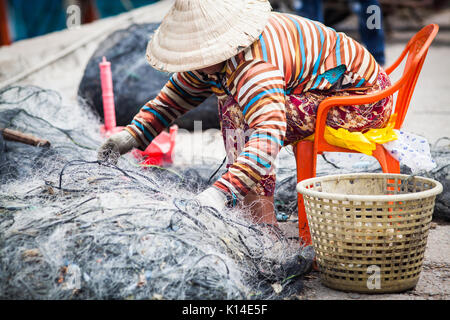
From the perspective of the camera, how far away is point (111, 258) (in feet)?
6.17

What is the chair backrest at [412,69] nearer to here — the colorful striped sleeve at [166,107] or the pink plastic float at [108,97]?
the colorful striped sleeve at [166,107]

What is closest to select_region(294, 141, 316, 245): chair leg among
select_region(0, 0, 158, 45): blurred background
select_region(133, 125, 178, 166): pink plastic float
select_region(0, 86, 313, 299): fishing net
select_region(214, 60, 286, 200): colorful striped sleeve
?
select_region(0, 86, 313, 299): fishing net

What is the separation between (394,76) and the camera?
691 cm

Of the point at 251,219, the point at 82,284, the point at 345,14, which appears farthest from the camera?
the point at 345,14

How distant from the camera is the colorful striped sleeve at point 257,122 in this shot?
2.25m

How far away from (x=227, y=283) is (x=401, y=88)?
1.35 metres

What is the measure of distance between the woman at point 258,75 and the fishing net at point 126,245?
184 millimetres

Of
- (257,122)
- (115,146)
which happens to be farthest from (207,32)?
(115,146)

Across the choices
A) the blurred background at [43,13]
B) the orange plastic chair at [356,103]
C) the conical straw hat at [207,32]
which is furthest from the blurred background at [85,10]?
the conical straw hat at [207,32]

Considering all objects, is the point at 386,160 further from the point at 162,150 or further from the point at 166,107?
the point at 162,150

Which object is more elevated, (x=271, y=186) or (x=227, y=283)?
(x=271, y=186)

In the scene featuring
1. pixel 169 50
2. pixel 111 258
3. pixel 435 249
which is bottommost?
pixel 435 249
